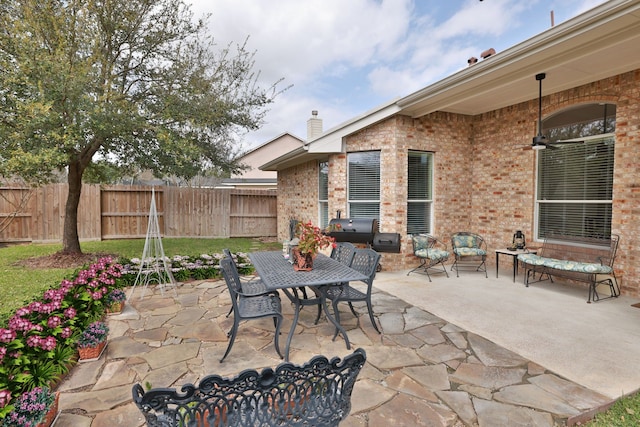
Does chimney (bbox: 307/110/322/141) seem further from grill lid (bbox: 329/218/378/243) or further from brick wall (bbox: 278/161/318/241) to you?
grill lid (bbox: 329/218/378/243)

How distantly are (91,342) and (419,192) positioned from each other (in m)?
5.89

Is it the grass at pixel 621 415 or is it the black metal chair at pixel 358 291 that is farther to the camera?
the black metal chair at pixel 358 291

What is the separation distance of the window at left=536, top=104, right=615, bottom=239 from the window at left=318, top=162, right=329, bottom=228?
4324 mm

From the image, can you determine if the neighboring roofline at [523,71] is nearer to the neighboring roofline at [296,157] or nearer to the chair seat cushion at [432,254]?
the neighboring roofline at [296,157]

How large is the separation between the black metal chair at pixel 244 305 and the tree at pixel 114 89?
370cm

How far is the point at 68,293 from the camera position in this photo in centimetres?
321

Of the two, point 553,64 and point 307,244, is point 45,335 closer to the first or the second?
point 307,244

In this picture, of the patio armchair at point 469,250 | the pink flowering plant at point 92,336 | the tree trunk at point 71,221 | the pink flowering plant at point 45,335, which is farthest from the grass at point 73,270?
the patio armchair at point 469,250

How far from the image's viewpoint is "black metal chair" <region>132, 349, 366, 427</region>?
3.90ft

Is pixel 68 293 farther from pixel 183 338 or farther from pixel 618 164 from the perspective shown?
pixel 618 164

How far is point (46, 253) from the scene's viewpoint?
7.75 meters

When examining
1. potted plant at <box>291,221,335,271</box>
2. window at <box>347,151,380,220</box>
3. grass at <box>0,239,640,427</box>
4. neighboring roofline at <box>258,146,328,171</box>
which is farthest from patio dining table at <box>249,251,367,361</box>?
neighboring roofline at <box>258,146,328,171</box>

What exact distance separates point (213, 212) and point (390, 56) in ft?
24.6

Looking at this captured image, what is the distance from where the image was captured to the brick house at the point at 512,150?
417cm
